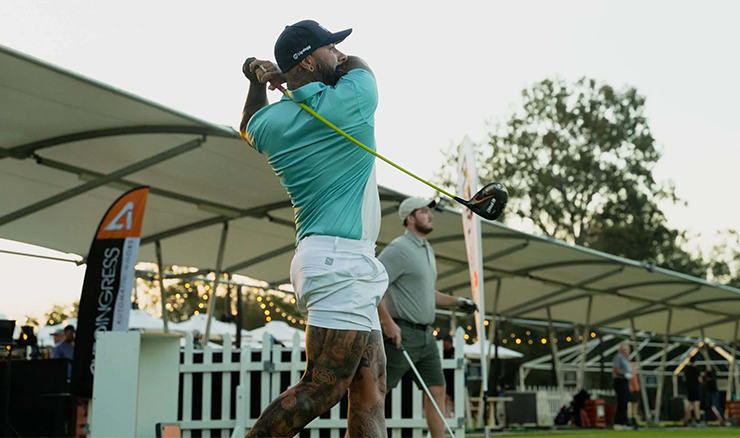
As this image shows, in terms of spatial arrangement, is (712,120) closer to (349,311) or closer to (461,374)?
(461,374)

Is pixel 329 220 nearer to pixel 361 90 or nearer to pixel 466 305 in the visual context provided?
pixel 361 90

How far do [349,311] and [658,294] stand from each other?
18.4 m

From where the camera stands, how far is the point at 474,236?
27.7 feet

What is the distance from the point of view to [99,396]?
5.86 meters

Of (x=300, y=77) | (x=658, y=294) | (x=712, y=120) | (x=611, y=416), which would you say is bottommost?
(x=611, y=416)

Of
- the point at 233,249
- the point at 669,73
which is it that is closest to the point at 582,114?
the point at 669,73

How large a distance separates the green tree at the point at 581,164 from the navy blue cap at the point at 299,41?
43860mm

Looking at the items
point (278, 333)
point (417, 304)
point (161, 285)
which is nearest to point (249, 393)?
point (417, 304)

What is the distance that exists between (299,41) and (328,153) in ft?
1.43

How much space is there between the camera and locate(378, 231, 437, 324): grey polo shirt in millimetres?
7301

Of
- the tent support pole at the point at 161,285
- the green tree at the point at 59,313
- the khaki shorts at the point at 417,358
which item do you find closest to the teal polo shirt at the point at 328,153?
the khaki shorts at the point at 417,358

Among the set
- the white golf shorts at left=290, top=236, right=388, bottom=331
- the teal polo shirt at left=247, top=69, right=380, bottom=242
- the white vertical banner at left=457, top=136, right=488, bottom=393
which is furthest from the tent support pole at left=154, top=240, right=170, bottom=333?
the white golf shorts at left=290, top=236, right=388, bottom=331

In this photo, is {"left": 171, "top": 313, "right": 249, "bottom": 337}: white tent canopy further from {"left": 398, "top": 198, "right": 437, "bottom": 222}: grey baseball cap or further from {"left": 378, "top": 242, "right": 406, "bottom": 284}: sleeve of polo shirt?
{"left": 378, "top": 242, "right": 406, "bottom": 284}: sleeve of polo shirt

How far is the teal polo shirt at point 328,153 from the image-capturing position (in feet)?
11.5
